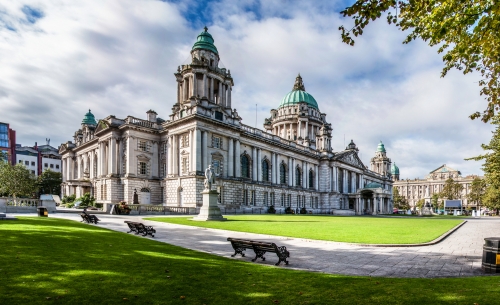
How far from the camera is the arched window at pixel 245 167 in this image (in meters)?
57.1

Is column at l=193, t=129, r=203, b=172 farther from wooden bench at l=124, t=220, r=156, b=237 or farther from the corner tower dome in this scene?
the corner tower dome

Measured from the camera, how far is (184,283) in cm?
783

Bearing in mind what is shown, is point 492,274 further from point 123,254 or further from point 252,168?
point 252,168

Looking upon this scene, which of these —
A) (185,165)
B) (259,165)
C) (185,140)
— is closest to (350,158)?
(259,165)

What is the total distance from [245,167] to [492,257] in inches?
1907

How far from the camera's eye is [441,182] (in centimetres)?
15500

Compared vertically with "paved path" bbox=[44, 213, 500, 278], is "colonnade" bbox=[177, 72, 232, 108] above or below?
above

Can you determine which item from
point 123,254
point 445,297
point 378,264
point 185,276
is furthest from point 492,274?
point 123,254

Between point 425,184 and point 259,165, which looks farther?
point 425,184

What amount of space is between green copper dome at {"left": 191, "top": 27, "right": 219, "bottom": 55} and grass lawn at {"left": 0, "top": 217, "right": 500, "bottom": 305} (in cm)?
4941

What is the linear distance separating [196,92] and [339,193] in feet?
150

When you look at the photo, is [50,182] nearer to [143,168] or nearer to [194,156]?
[143,168]

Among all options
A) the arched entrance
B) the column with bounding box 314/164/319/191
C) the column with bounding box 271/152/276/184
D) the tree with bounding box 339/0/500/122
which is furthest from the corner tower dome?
the tree with bounding box 339/0/500/122

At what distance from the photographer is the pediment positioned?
265 ft
